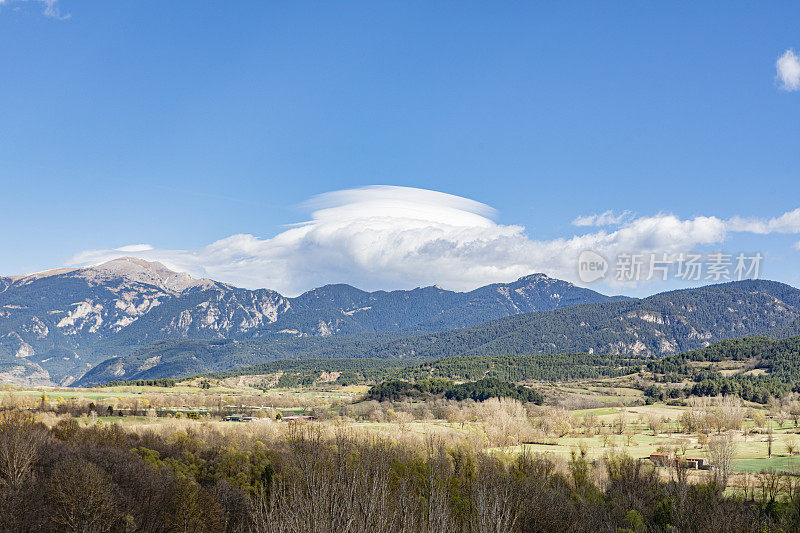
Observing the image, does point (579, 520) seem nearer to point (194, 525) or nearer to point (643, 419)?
point (194, 525)

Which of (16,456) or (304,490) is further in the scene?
(16,456)

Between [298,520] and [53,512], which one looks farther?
[53,512]

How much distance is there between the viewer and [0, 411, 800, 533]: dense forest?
37625 millimetres

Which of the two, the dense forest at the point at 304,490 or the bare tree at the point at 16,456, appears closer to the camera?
the dense forest at the point at 304,490

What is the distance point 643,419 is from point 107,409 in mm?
149741

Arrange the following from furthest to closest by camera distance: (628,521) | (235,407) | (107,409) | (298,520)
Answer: (235,407)
(107,409)
(628,521)
(298,520)

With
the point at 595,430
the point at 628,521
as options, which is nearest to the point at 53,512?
the point at 628,521

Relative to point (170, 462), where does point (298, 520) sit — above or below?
above

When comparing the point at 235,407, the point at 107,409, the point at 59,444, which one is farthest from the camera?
the point at 235,407

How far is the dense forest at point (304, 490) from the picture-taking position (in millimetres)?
37625

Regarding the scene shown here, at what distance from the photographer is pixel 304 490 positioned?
30.5 metres

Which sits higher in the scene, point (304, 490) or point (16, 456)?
point (304, 490)

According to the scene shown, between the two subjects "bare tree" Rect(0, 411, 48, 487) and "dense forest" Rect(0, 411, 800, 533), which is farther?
"bare tree" Rect(0, 411, 48, 487)

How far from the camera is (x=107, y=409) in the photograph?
488 feet
